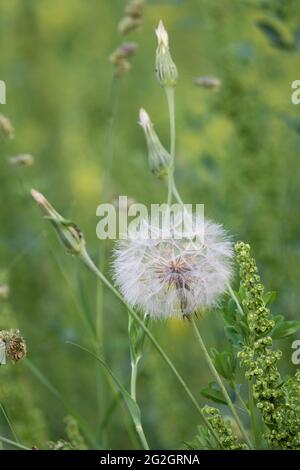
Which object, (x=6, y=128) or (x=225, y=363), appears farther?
(x=6, y=128)

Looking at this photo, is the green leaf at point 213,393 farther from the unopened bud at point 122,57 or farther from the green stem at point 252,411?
the unopened bud at point 122,57

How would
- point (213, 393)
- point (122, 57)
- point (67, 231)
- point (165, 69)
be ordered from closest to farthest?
1. point (67, 231)
2. point (213, 393)
3. point (165, 69)
4. point (122, 57)

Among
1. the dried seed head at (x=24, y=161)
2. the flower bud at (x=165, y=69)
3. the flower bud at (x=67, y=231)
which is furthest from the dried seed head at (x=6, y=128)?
the flower bud at (x=67, y=231)

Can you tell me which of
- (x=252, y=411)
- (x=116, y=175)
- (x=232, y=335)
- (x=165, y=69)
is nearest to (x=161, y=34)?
(x=165, y=69)

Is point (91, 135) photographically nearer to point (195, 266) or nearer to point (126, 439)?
point (126, 439)

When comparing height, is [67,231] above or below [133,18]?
below

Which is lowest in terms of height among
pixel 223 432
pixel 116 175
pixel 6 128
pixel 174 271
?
pixel 223 432

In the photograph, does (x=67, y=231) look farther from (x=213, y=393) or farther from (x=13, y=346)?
(x=213, y=393)
